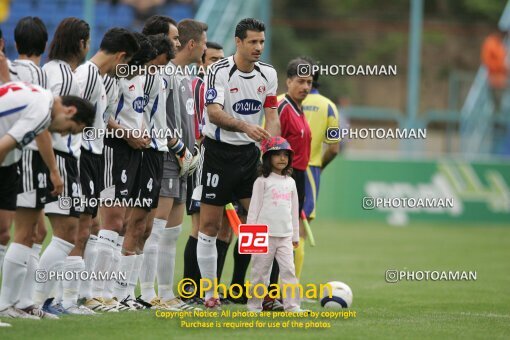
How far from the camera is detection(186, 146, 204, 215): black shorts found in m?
11.1

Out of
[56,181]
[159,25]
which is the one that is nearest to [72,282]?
[56,181]

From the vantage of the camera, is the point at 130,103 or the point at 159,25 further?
the point at 159,25

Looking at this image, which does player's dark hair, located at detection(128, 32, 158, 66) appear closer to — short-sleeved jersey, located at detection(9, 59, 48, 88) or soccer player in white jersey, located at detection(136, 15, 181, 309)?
soccer player in white jersey, located at detection(136, 15, 181, 309)

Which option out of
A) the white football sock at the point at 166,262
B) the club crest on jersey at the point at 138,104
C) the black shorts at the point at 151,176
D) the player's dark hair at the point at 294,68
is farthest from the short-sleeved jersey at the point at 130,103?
the player's dark hair at the point at 294,68

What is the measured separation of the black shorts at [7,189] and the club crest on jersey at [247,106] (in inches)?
106

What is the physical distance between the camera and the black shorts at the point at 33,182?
8.56 m

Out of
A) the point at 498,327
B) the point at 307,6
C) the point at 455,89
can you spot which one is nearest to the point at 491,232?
the point at 455,89

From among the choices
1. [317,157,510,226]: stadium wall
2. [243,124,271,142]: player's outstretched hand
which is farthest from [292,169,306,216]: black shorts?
[317,157,510,226]: stadium wall

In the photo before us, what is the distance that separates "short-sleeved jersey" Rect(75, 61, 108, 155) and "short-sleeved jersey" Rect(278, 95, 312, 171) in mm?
2500

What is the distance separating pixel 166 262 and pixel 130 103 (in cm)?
174

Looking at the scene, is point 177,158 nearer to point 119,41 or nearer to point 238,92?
point 238,92

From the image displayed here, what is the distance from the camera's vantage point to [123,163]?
10.0 meters

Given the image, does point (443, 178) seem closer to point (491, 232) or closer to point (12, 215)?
point (491, 232)

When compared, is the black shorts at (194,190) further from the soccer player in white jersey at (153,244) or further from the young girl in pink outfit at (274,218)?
the young girl in pink outfit at (274,218)
